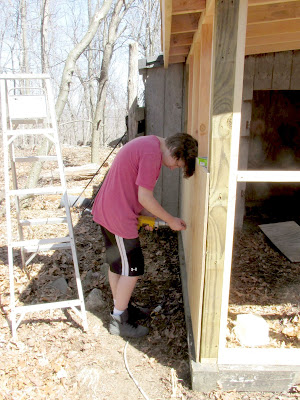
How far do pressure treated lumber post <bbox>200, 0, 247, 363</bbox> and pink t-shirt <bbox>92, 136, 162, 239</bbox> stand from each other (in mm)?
613

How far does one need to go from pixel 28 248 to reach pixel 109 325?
1.28m

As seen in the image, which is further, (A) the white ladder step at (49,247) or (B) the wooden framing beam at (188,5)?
(A) the white ladder step at (49,247)

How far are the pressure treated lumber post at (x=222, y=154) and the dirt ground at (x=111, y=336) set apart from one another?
604 millimetres

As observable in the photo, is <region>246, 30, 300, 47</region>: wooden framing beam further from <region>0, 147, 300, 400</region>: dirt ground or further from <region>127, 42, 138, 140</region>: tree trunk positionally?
<region>0, 147, 300, 400</region>: dirt ground

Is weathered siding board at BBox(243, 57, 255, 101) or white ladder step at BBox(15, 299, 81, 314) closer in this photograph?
white ladder step at BBox(15, 299, 81, 314)

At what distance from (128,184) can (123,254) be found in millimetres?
631

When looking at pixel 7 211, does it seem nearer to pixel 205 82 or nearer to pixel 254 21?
pixel 205 82

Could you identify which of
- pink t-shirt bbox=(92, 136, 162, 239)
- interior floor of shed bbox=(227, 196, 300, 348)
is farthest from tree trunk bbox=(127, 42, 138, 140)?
interior floor of shed bbox=(227, 196, 300, 348)

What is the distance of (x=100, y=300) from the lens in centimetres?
387

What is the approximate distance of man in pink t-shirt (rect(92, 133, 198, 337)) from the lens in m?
2.76

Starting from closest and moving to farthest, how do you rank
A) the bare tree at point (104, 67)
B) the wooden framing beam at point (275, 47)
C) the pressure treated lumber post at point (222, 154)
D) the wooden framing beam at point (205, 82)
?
the pressure treated lumber post at point (222, 154) < the wooden framing beam at point (205, 82) < the wooden framing beam at point (275, 47) < the bare tree at point (104, 67)

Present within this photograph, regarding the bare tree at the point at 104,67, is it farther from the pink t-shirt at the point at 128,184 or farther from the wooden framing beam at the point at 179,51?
the pink t-shirt at the point at 128,184

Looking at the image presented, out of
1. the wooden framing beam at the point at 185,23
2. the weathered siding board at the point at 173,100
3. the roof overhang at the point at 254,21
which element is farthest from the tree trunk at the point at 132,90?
the wooden framing beam at the point at 185,23

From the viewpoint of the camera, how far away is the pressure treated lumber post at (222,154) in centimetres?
207
